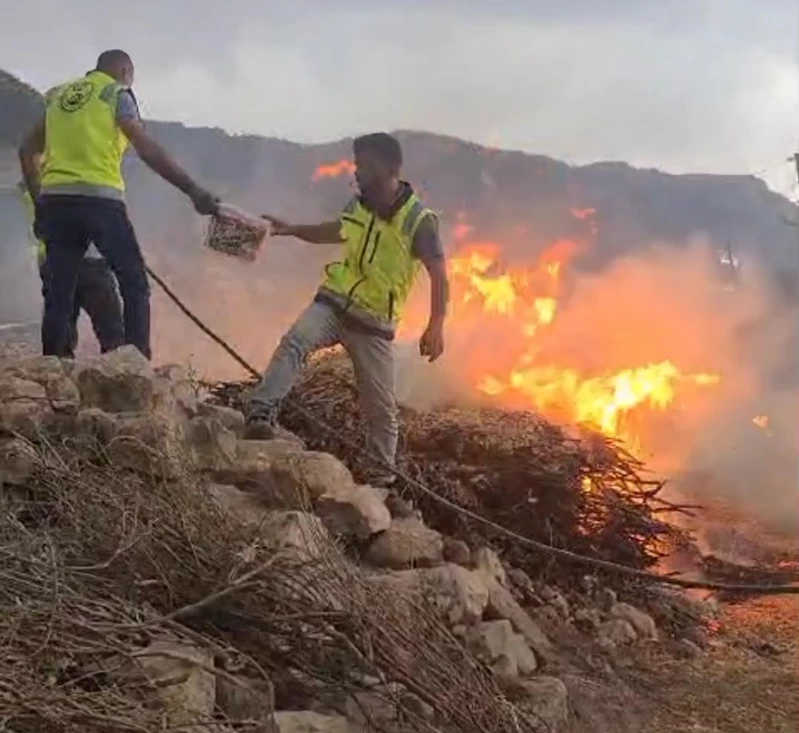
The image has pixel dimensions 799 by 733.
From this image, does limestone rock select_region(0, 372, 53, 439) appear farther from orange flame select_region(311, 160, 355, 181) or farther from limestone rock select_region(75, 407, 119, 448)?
orange flame select_region(311, 160, 355, 181)

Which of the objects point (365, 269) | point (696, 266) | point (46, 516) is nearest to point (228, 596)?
point (46, 516)

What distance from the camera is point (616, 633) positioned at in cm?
560

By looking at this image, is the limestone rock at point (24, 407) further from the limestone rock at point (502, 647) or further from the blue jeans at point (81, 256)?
the limestone rock at point (502, 647)

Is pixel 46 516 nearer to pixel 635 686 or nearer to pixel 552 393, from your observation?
pixel 635 686

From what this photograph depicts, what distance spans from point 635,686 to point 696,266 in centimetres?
1802

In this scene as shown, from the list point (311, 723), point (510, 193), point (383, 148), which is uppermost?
point (510, 193)

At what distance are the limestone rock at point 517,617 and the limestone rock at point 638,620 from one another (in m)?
0.77

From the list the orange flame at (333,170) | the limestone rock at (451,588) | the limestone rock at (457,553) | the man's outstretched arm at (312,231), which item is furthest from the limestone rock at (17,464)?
the orange flame at (333,170)

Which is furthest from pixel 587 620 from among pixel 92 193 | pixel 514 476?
pixel 92 193

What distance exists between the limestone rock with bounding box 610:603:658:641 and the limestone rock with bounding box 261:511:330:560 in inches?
90.3

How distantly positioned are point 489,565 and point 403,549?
0.60 metres

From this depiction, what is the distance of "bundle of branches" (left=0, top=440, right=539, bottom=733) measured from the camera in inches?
126

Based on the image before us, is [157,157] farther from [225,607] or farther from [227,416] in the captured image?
[225,607]

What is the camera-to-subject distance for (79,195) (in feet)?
19.4
